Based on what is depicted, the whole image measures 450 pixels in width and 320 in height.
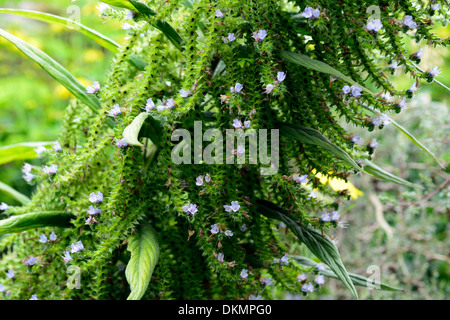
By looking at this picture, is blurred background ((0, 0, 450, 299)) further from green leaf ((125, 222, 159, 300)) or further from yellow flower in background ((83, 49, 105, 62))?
green leaf ((125, 222, 159, 300))

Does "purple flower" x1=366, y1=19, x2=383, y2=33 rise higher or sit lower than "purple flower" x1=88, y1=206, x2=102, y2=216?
higher

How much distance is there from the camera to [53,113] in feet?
8.48

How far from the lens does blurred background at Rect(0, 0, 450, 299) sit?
6.21ft

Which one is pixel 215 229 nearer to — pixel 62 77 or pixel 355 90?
pixel 355 90

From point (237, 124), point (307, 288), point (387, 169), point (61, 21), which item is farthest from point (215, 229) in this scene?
point (387, 169)

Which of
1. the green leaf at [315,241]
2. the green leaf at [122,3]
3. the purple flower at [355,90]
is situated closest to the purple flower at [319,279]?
the green leaf at [315,241]

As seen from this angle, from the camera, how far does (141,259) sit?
730mm

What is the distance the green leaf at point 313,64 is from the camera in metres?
0.68

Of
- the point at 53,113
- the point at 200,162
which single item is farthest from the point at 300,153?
the point at 53,113

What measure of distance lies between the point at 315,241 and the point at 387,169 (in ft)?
5.55

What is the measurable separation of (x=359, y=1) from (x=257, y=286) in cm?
61

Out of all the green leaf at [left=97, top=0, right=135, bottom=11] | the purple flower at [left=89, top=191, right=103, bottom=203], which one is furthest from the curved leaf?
the purple flower at [left=89, top=191, right=103, bottom=203]

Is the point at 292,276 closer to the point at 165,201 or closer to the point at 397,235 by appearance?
the point at 165,201

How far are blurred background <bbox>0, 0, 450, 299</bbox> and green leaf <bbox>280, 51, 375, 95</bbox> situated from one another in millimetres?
855
